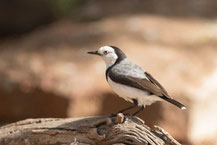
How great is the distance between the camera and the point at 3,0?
13.6 m

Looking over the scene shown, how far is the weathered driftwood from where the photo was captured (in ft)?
14.6

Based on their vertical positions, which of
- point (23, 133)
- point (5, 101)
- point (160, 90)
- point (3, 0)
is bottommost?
point (5, 101)

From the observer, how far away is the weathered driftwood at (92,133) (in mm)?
4449

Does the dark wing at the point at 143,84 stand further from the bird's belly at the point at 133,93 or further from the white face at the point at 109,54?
the white face at the point at 109,54

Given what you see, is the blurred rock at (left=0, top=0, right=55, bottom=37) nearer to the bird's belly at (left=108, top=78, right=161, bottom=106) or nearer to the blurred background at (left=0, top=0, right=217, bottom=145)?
the blurred background at (left=0, top=0, right=217, bottom=145)

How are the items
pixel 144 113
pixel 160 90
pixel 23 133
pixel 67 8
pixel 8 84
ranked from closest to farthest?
pixel 160 90 → pixel 23 133 → pixel 144 113 → pixel 8 84 → pixel 67 8

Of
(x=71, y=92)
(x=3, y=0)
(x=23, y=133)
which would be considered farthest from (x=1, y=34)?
(x=23, y=133)

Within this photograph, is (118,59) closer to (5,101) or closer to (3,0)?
(5,101)

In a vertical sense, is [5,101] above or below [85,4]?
below

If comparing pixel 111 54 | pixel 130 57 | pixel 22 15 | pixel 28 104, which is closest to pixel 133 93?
pixel 111 54

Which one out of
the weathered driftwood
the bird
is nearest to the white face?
the bird

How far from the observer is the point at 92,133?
4504 mm

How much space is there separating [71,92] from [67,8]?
5510 millimetres

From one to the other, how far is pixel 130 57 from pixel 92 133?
4.08 meters
